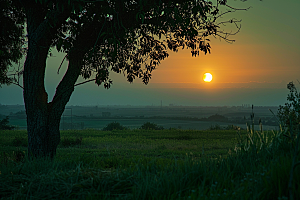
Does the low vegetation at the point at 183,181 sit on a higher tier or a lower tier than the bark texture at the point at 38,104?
lower

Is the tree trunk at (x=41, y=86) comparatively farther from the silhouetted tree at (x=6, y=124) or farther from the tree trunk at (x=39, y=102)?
the silhouetted tree at (x=6, y=124)

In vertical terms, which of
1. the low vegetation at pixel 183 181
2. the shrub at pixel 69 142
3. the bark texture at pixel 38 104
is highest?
the bark texture at pixel 38 104

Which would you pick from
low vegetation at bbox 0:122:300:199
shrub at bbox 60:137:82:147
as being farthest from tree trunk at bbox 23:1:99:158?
shrub at bbox 60:137:82:147

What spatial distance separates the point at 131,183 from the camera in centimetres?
423

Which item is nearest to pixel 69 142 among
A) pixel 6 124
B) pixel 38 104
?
pixel 38 104

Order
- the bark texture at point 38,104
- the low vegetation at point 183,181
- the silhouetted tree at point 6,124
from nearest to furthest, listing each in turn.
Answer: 1. the low vegetation at point 183,181
2. the bark texture at point 38,104
3. the silhouetted tree at point 6,124

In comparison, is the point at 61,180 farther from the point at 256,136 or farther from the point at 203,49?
the point at 203,49

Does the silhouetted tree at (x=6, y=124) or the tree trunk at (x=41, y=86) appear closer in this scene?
the tree trunk at (x=41, y=86)

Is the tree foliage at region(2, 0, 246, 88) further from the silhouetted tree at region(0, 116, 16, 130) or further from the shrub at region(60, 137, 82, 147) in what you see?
the silhouetted tree at region(0, 116, 16, 130)

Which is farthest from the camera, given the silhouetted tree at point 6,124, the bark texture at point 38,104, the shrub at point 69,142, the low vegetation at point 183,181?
the silhouetted tree at point 6,124

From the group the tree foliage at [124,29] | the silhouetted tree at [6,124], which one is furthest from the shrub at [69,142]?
the silhouetted tree at [6,124]

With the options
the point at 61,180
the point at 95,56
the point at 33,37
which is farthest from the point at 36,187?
the point at 95,56

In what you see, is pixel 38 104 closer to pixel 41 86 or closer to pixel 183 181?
pixel 41 86

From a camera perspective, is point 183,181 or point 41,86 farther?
point 41,86
